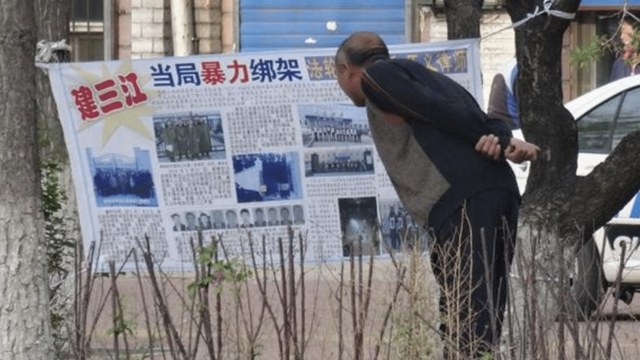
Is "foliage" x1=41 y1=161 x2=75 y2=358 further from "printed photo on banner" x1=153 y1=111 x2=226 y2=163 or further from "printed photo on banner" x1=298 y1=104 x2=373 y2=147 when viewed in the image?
"printed photo on banner" x1=298 y1=104 x2=373 y2=147

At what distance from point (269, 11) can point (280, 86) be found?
11793mm

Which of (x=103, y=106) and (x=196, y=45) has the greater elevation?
(x=196, y=45)

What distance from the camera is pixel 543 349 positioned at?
5082 mm

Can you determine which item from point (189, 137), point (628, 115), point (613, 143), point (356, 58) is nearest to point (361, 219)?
point (189, 137)

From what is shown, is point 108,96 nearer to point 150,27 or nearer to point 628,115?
point 628,115

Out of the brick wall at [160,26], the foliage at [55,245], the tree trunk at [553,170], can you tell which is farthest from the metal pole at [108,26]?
the tree trunk at [553,170]

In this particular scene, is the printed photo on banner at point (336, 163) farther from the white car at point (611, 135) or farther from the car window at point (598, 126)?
the car window at point (598, 126)

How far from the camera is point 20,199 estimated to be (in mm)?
6324

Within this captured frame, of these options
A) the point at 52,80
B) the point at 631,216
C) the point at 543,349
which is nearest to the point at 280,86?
the point at 52,80

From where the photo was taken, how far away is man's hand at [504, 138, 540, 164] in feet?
19.0

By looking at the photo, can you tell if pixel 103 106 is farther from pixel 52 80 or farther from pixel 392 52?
pixel 392 52

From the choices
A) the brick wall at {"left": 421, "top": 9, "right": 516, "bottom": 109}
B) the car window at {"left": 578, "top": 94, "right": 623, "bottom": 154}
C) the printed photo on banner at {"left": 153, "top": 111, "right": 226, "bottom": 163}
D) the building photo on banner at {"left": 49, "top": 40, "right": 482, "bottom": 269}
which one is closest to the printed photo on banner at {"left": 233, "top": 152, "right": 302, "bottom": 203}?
the building photo on banner at {"left": 49, "top": 40, "right": 482, "bottom": 269}

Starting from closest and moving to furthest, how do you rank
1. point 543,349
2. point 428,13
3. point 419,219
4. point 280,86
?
point 543,349
point 419,219
point 280,86
point 428,13

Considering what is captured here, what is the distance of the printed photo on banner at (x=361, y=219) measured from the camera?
7.64 metres
